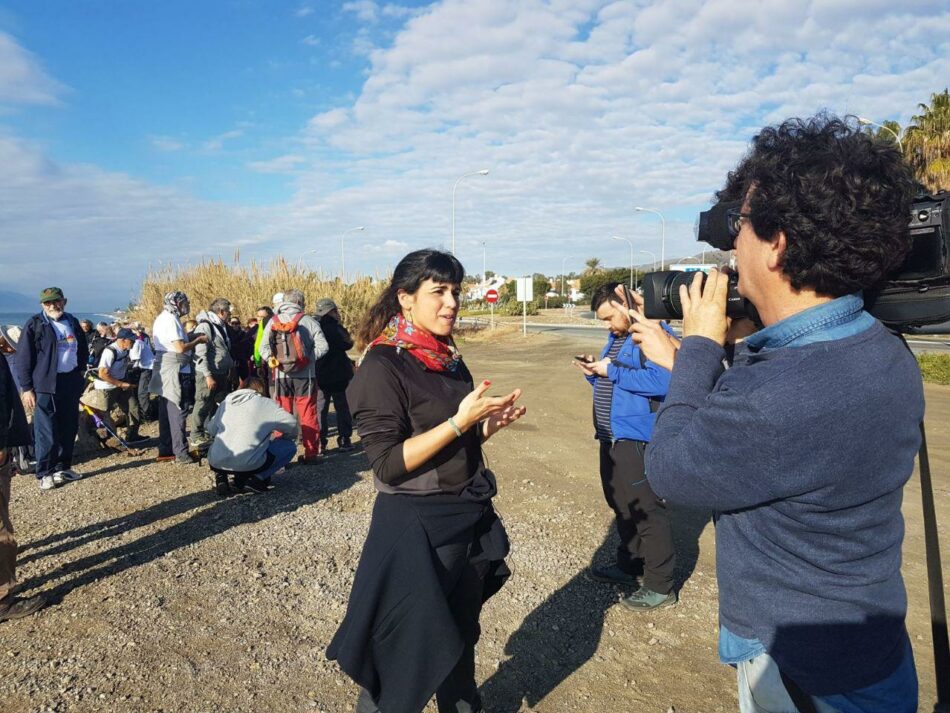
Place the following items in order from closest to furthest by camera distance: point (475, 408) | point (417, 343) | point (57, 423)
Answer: point (475, 408) < point (417, 343) < point (57, 423)

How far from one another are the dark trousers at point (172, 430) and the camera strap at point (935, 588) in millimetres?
6881

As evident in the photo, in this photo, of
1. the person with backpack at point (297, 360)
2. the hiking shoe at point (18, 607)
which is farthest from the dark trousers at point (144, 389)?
the hiking shoe at point (18, 607)

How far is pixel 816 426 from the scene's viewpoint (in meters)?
1.13

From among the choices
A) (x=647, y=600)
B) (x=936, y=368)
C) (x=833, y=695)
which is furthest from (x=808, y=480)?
(x=936, y=368)

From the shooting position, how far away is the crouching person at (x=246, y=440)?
5586 mm

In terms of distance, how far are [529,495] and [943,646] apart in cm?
423

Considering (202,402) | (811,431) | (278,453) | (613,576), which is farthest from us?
(202,402)

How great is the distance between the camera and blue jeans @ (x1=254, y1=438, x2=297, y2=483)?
230 inches

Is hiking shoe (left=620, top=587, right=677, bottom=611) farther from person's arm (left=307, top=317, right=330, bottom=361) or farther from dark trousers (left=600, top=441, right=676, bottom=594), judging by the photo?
person's arm (left=307, top=317, right=330, bottom=361)

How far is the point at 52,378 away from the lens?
19.6 feet

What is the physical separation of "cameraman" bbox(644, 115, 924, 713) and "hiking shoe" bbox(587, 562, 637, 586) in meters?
2.62

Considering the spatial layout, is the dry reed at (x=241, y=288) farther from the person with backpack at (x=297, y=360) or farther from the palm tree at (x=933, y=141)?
the palm tree at (x=933, y=141)

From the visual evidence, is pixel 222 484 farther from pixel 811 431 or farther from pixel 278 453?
pixel 811 431

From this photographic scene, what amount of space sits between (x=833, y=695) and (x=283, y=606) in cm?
321
